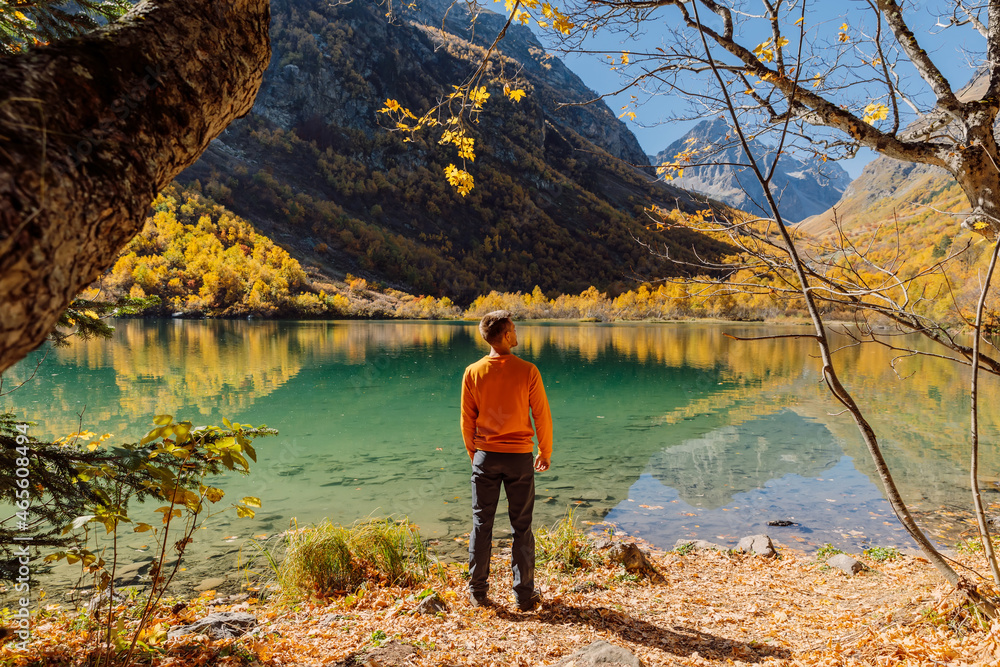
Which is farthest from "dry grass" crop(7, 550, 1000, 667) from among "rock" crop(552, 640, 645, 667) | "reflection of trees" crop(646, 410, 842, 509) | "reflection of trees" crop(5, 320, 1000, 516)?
"reflection of trees" crop(5, 320, 1000, 516)

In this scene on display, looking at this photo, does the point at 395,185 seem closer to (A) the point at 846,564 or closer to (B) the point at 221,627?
(A) the point at 846,564

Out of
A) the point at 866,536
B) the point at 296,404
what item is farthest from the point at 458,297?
the point at 866,536

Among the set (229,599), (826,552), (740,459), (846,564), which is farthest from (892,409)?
(229,599)

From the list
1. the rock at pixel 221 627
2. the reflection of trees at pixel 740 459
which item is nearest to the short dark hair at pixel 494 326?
the rock at pixel 221 627

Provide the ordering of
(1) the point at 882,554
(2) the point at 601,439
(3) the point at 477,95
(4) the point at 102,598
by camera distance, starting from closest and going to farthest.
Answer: (4) the point at 102,598 < (3) the point at 477,95 < (1) the point at 882,554 < (2) the point at 601,439

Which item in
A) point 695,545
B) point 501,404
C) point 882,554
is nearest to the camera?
point 501,404

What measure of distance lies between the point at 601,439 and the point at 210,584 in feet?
27.1

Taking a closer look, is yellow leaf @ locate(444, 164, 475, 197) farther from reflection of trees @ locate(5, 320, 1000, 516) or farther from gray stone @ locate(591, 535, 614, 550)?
reflection of trees @ locate(5, 320, 1000, 516)

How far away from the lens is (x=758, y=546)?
213 inches

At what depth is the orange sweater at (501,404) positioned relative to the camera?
3.31m

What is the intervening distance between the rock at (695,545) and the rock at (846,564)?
1.02 metres

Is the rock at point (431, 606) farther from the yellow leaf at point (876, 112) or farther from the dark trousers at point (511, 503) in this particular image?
the yellow leaf at point (876, 112)

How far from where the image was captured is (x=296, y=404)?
14.4 metres

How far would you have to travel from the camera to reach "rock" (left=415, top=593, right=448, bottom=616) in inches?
136
